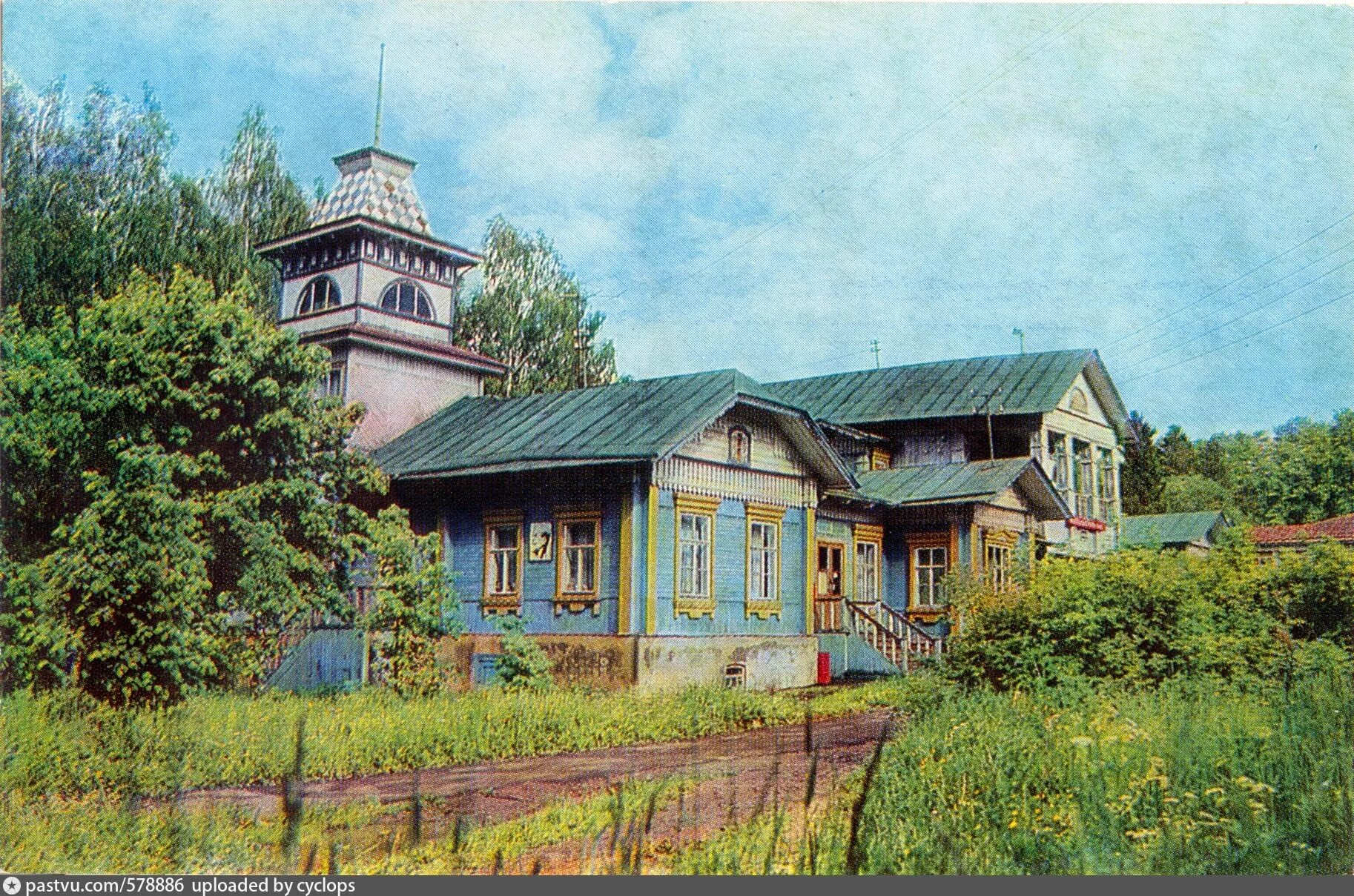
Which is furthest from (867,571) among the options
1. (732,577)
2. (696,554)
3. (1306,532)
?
(1306,532)

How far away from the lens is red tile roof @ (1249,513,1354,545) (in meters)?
11.7

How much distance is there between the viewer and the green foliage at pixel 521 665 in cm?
1585

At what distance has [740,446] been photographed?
18.2m

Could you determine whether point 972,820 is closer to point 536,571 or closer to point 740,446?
point 536,571

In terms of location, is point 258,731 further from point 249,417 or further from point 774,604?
point 774,604

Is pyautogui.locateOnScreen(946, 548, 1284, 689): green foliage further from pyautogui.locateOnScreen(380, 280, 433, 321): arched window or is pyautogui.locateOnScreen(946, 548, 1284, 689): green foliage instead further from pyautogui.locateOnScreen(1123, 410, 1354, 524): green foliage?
pyautogui.locateOnScreen(380, 280, 433, 321): arched window

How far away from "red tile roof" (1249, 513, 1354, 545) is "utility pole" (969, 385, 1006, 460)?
11445 mm

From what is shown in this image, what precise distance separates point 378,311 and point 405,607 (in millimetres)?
5638

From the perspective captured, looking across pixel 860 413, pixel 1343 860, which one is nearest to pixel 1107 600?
pixel 1343 860

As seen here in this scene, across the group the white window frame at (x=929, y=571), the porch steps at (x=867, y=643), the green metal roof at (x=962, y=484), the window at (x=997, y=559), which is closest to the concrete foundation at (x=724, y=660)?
the porch steps at (x=867, y=643)

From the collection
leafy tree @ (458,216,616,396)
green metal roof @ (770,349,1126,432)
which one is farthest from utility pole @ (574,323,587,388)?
green metal roof @ (770,349,1126,432)

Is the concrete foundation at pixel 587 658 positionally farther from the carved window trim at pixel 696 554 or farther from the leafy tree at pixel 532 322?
the leafy tree at pixel 532 322

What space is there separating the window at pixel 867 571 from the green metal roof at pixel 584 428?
403cm

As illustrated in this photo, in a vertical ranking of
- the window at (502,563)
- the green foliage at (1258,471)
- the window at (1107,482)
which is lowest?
→ the window at (502,563)
